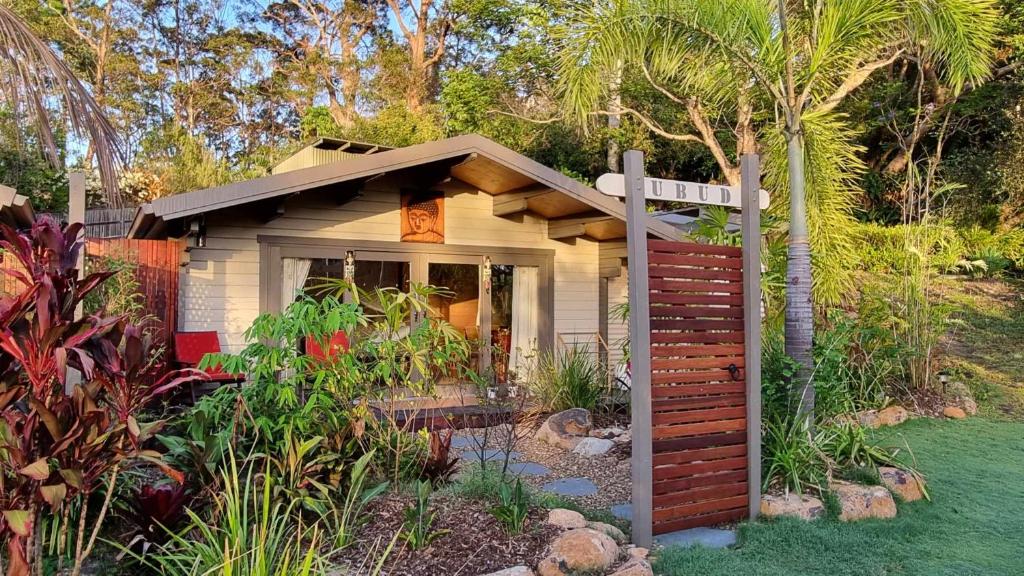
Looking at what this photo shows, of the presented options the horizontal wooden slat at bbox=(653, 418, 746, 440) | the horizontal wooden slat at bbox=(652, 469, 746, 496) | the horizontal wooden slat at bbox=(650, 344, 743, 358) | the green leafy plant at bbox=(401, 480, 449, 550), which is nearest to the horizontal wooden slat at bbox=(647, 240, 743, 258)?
the horizontal wooden slat at bbox=(650, 344, 743, 358)

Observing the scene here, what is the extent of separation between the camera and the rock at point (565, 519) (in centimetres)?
363

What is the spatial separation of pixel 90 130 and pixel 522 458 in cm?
387

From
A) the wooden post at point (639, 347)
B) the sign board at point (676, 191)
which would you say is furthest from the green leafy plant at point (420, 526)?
the sign board at point (676, 191)

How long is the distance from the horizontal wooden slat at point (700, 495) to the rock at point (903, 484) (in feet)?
3.92

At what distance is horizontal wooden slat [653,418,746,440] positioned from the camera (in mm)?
3975

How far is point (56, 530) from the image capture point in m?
2.89

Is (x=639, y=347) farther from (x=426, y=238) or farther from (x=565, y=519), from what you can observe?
(x=426, y=238)

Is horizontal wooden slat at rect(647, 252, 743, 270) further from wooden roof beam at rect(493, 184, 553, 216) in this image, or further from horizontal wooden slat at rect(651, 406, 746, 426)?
wooden roof beam at rect(493, 184, 553, 216)

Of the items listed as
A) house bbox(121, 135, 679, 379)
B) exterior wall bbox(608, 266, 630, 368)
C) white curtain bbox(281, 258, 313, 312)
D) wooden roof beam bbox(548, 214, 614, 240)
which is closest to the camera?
house bbox(121, 135, 679, 379)

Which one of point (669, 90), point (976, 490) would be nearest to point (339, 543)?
point (976, 490)

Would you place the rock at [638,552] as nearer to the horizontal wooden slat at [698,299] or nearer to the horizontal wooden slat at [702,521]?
the horizontal wooden slat at [702,521]

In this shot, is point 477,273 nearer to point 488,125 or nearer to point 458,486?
point 458,486

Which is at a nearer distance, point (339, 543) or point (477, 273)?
point (339, 543)

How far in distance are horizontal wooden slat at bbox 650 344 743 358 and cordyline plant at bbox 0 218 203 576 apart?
2.59m
